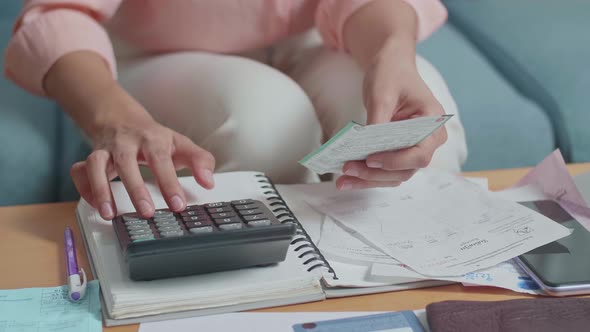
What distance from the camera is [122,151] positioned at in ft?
2.39

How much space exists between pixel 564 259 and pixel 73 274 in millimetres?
442

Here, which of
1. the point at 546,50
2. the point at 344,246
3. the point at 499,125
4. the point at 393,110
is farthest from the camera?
the point at 546,50

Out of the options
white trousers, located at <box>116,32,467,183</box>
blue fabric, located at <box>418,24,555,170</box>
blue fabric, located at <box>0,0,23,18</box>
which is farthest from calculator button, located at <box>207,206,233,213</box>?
blue fabric, located at <box>0,0,23,18</box>

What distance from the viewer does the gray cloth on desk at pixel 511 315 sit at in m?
0.59

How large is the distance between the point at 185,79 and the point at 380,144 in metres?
0.37

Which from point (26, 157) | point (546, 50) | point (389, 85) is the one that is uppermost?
point (389, 85)

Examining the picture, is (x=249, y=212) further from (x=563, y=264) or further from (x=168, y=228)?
(x=563, y=264)

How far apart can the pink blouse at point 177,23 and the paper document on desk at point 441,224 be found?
315 millimetres

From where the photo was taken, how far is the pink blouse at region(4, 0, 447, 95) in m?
0.93

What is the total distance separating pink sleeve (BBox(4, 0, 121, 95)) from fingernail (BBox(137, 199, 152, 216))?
0.32 m

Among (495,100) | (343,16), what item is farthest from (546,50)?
(343,16)

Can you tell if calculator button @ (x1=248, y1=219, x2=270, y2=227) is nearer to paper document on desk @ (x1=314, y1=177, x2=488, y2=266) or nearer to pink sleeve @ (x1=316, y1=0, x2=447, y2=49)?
paper document on desk @ (x1=314, y1=177, x2=488, y2=266)

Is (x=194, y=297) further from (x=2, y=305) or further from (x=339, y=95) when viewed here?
(x=339, y=95)

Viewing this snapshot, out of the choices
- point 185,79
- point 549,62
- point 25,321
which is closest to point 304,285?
point 25,321
